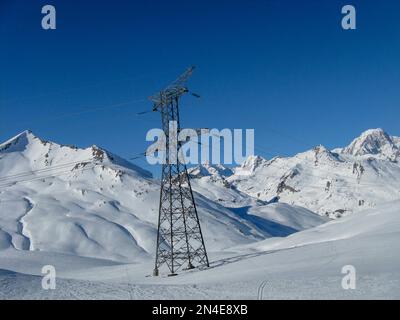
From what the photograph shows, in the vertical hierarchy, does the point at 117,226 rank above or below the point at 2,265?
above

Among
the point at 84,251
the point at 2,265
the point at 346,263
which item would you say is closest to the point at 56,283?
the point at 346,263

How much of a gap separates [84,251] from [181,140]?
12243 cm

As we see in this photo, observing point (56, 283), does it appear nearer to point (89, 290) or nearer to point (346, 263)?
point (89, 290)

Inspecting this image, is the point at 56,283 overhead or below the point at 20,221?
below

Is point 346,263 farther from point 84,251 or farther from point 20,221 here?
point 20,221

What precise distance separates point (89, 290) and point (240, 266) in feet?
67.8
